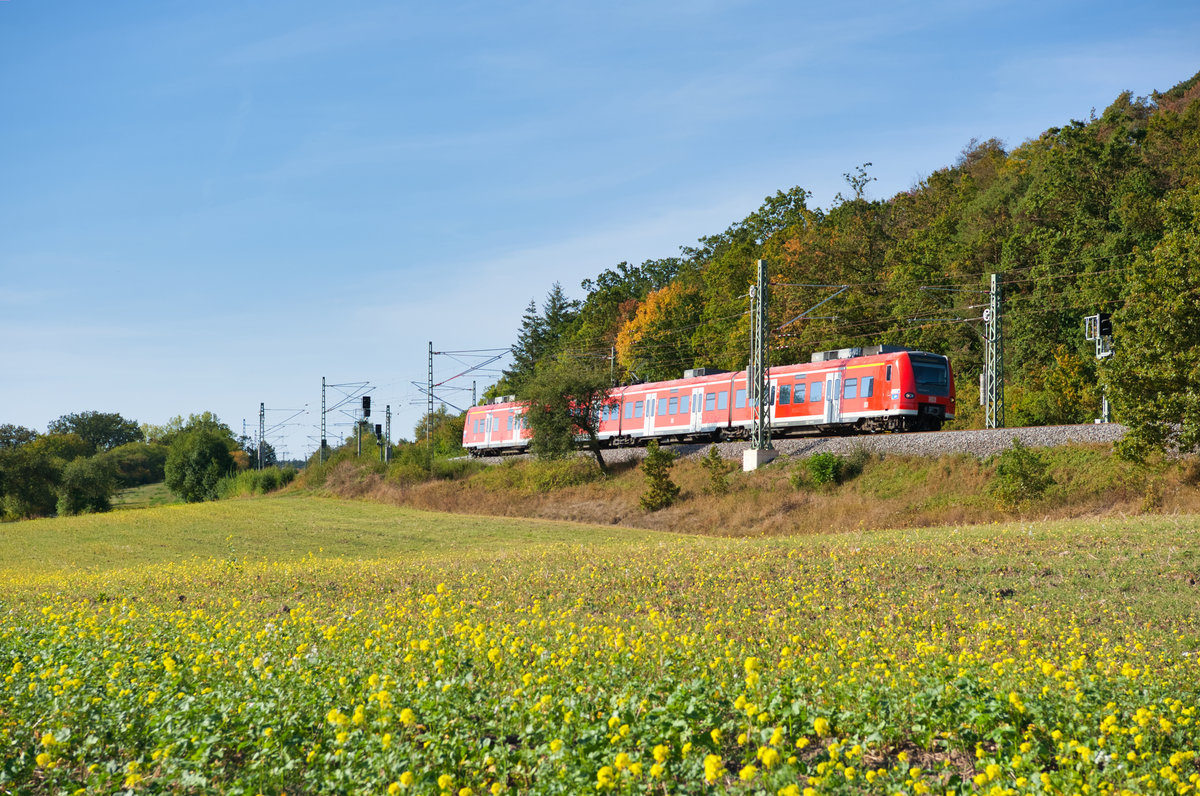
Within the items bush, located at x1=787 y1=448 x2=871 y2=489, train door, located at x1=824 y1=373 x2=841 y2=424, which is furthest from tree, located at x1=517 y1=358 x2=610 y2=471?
bush, located at x1=787 y1=448 x2=871 y2=489

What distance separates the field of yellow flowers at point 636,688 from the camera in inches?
176

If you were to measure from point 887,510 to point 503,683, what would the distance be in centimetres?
2310

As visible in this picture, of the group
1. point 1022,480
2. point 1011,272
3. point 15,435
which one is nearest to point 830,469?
point 1022,480

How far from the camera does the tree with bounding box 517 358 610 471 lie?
41.4 meters

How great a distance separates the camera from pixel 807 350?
51781 millimetres

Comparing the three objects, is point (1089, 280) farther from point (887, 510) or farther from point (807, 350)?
point (887, 510)

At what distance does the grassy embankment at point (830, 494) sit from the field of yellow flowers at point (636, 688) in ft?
42.6

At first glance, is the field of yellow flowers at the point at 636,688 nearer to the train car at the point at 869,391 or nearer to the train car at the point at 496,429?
the train car at the point at 869,391

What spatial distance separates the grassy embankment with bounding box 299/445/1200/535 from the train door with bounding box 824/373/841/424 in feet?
7.43

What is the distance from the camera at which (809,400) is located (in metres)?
33.8

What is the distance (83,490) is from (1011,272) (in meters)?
56.0

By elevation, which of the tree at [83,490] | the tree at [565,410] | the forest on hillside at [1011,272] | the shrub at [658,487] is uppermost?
the forest on hillside at [1011,272]

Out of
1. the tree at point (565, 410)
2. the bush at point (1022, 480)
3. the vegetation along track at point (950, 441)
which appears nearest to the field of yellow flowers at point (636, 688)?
the bush at point (1022, 480)

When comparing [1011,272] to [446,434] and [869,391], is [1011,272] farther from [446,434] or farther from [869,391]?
[446,434]
